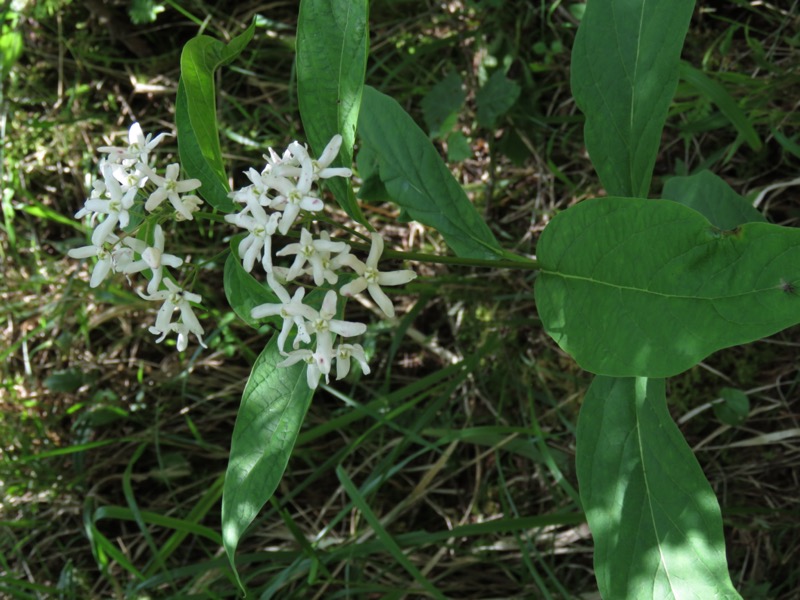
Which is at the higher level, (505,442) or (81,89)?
(81,89)

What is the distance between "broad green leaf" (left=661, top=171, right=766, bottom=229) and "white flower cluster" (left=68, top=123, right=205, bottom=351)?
4.92ft

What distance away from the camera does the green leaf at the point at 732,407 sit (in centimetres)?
282

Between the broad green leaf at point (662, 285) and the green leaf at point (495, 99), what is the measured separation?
1.49 metres

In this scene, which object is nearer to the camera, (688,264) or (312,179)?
(688,264)

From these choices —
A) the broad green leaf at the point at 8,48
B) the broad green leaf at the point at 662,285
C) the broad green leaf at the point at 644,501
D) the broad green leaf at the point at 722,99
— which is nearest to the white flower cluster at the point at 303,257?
the broad green leaf at the point at 662,285

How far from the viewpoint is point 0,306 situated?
12.5 feet

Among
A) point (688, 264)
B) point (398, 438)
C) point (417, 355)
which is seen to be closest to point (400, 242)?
point (417, 355)

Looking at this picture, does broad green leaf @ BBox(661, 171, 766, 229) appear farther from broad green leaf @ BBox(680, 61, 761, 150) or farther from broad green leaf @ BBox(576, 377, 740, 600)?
broad green leaf @ BBox(576, 377, 740, 600)

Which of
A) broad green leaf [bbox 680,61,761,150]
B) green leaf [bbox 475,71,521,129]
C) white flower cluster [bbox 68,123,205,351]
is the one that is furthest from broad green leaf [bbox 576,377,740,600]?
green leaf [bbox 475,71,521,129]

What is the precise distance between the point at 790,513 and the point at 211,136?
2.28 meters

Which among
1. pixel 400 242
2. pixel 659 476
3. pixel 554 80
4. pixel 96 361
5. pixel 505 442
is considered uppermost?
pixel 554 80

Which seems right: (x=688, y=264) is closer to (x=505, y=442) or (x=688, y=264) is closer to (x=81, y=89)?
(x=505, y=442)

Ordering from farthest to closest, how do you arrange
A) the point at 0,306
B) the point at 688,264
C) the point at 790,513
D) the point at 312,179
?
the point at 0,306
the point at 790,513
the point at 312,179
the point at 688,264

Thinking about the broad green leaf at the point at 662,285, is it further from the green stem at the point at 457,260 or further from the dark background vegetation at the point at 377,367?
the dark background vegetation at the point at 377,367
